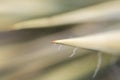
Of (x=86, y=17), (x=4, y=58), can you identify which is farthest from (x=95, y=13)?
(x=4, y=58)

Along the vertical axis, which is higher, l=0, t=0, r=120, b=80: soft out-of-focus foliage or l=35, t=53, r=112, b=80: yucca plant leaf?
l=0, t=0, r=120, b=80: soft out-of-focus foliage

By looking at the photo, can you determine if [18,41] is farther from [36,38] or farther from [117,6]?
[117,6]

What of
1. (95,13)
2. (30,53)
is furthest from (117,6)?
(30,53)

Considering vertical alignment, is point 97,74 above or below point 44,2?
below

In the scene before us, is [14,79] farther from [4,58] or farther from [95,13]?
[95,13]

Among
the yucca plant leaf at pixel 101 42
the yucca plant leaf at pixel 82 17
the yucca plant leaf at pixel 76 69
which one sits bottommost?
the yucca plant leaf at pixel 76 69

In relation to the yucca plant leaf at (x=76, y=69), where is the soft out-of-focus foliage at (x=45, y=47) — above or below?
above

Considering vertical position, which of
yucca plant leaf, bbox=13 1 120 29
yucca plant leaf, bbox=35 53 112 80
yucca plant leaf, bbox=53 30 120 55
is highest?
yucca plant leaf, bbox=13 1 120 29
